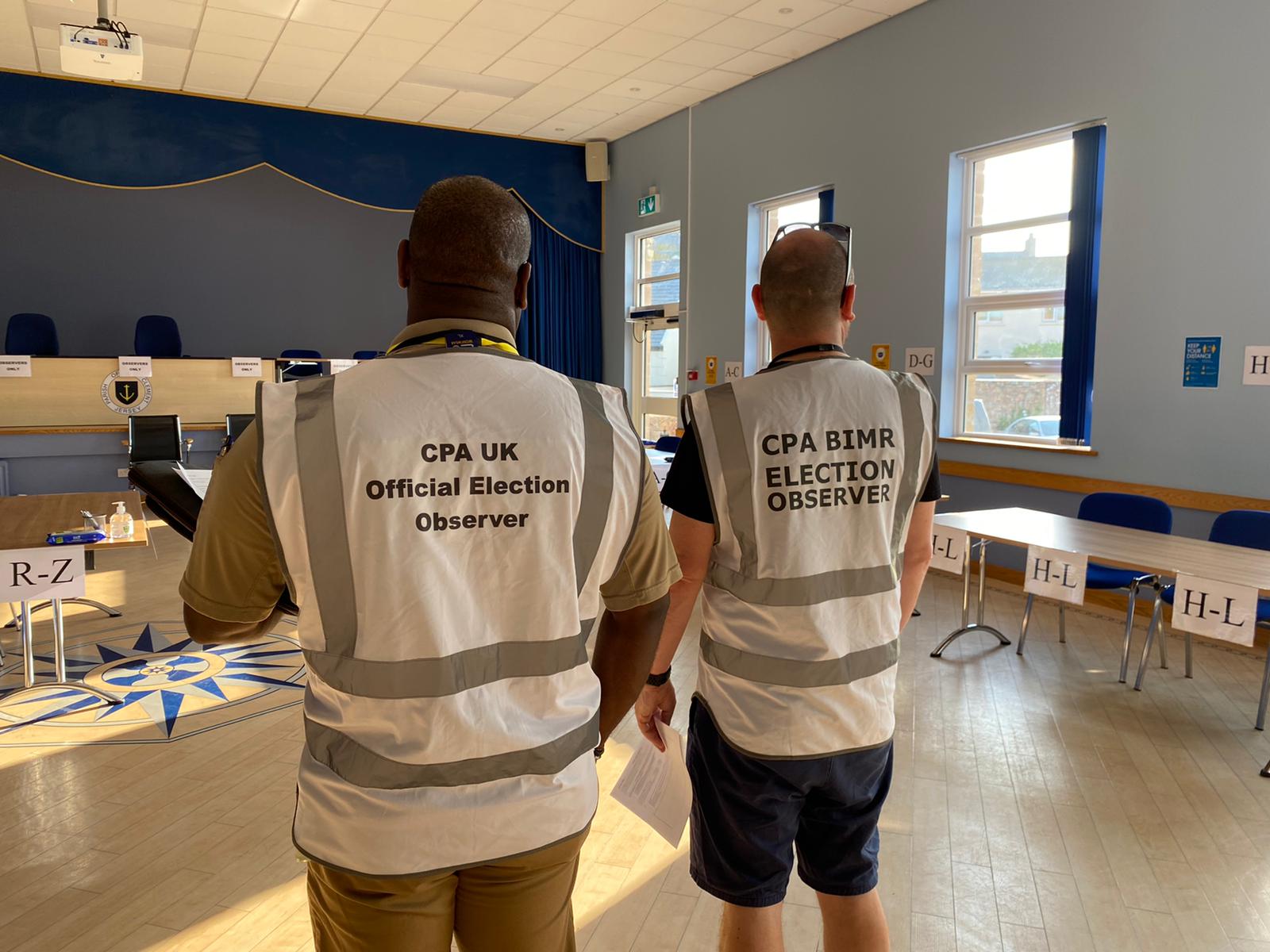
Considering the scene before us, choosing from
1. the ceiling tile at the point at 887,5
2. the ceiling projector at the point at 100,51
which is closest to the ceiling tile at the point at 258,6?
the ceiling projector at the point at 100,51

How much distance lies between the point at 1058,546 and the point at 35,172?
30.0 feet

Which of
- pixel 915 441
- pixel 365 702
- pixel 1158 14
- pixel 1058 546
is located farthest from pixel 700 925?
pixel 1158 14

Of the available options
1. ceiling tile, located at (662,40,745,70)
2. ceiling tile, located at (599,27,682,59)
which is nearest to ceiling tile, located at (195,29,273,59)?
ceiling tile, located at (599,27,682,59)

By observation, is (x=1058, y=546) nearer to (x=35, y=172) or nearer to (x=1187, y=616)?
(x=1187, y=616)

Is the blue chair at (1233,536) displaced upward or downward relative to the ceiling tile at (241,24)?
downward

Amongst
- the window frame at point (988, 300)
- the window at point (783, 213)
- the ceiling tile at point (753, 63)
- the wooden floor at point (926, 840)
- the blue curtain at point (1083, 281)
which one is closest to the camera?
the wooden floor at point (926, 840)

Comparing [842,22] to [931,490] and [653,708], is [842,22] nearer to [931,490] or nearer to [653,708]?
[931,490]

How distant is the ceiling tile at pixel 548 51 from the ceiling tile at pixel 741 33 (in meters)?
1.04

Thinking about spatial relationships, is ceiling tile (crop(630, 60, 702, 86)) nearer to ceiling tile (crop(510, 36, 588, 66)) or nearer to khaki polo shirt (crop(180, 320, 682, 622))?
ceiling tile (crop(510, 36, 588, 66))

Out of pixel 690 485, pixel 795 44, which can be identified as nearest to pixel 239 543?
pixel 690 485

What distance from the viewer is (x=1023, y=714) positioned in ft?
11.9

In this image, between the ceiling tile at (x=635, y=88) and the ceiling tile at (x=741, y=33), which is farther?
the ceiling tile at (x=635, y=88)

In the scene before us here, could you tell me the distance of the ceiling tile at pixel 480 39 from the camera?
22.5 feet

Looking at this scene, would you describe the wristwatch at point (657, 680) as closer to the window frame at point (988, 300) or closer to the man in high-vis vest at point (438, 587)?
the man in high-vis vest at point (438, 587)
